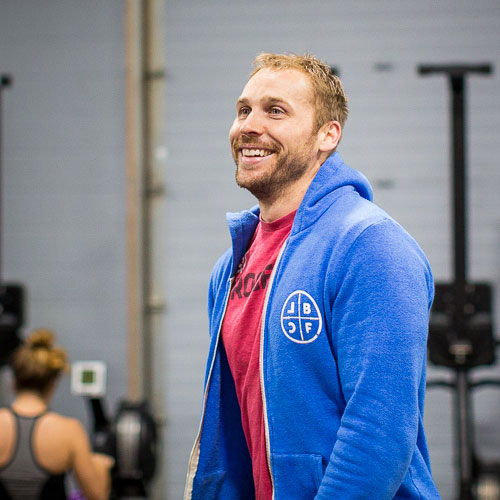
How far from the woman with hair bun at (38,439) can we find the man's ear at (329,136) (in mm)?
1927

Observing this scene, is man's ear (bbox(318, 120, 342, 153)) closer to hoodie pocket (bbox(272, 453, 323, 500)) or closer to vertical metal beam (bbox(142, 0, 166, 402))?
hoodie pocket (bbox(272, 453, 323, 500))

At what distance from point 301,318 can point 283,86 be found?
58 centimetres

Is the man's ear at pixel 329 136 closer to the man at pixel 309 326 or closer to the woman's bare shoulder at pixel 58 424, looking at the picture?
the man at pixel 309 326

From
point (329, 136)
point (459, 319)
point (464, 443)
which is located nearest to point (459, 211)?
point (459, 319)

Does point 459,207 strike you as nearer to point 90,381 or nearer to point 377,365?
point 90,381

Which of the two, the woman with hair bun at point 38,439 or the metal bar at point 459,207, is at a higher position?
the metal bar at point 459,207

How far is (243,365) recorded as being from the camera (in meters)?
1.68

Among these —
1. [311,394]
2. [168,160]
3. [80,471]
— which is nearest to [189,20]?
[168,160]

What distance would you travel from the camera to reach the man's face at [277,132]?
5.52 feet

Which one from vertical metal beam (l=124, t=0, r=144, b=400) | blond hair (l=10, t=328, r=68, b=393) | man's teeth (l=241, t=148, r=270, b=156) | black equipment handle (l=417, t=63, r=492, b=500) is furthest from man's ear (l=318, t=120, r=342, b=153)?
vertical metal beam (l=124, t=0, r=144, b=400)

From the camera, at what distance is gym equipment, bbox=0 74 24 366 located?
432cm

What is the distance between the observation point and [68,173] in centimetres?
501

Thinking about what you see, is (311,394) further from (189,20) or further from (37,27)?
(37,27)

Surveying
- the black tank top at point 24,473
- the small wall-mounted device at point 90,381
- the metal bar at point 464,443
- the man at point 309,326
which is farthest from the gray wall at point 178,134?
the man at point 309,326
